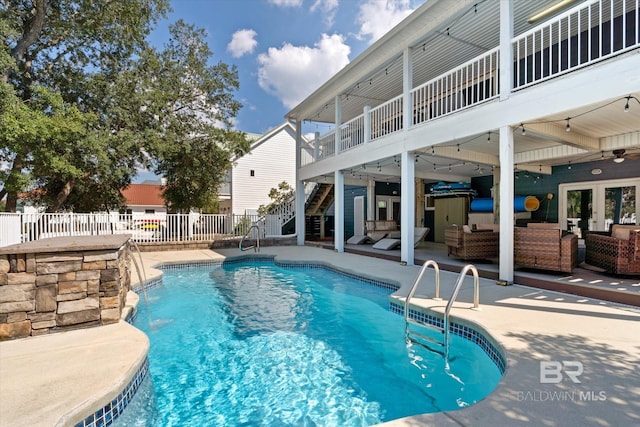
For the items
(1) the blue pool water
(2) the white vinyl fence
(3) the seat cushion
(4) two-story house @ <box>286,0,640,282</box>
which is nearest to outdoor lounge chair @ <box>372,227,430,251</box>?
(4) two-story house @ <box>286,0,640,282</box>

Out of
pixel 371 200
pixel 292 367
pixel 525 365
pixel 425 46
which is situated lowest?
pixel 292 367

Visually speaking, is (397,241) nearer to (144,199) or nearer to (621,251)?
(621,251)

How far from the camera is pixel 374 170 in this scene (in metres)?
11.7

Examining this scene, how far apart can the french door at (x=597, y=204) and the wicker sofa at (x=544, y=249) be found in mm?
4530

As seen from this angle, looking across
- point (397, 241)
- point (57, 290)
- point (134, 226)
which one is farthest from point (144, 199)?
point (57, 290)

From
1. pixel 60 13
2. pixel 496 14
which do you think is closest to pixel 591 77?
pixel 496 14

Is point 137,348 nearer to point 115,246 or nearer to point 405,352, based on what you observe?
point 115,246

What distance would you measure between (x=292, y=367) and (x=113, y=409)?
1.85 meters

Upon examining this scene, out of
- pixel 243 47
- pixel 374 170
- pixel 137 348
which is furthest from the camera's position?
pixel 243 47

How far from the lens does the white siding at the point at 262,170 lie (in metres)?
21.3

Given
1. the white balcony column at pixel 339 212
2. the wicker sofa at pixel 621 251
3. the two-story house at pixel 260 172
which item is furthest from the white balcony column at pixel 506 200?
the two-story house at pixel 260 172

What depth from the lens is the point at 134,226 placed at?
12.8m

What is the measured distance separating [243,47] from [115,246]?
54.6ft

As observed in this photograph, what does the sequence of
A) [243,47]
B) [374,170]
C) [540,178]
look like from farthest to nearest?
[243,47] < [374,170] < [540,178]
